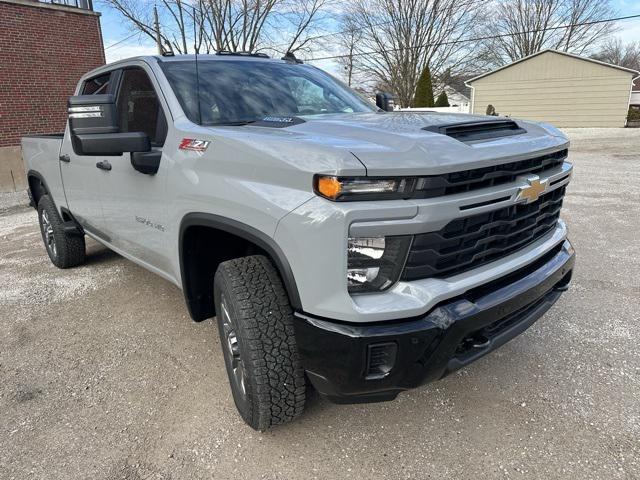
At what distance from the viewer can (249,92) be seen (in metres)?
2.92

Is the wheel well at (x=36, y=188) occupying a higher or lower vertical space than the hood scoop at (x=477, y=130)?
lower

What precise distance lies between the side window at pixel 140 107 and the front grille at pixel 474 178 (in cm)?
163

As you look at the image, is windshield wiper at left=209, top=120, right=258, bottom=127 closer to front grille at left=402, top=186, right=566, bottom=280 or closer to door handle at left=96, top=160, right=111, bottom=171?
door handle at left=96, top=160, right=111, bottom=171

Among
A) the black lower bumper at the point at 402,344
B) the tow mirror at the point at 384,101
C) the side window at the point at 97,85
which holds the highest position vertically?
the side window at the point at 97,85

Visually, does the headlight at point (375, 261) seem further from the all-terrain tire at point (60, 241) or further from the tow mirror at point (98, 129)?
the all-terrain tire at point (60, 241)

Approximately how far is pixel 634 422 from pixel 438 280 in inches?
54.6

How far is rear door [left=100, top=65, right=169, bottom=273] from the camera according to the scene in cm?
274

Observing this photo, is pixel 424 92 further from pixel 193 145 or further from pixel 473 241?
pixel 473 241

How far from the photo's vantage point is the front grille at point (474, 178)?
1722mm

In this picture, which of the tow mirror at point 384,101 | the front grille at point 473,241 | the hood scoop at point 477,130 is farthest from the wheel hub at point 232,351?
the tow mirror at point 384,101

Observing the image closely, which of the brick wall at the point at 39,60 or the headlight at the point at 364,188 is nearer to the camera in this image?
the headlight at the point at 364,188

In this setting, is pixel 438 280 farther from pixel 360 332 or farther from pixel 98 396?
pixel 98 396

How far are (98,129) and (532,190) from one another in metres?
2.10

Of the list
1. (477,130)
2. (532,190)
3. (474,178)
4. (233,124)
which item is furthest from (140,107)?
(532,190)
